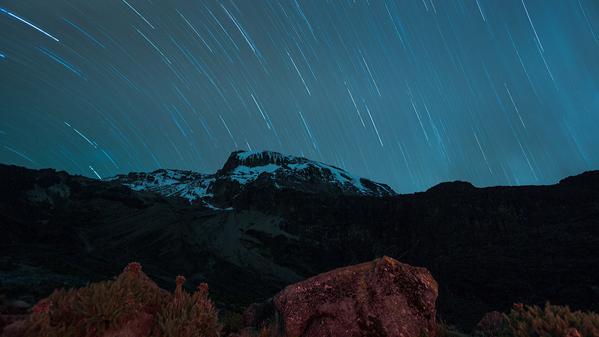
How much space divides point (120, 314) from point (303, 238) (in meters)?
109

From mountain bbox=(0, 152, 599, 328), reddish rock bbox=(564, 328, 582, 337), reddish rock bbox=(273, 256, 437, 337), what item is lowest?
reddish rock bbox=(564, 328, 582, 337)

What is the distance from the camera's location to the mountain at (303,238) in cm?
5672

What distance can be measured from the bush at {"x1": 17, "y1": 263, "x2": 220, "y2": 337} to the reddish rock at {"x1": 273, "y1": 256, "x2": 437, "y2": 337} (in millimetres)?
1820

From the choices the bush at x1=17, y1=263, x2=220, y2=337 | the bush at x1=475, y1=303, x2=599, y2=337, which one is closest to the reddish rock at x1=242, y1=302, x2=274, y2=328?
the bush at x1=17, y1=263, x2=220, y2=337

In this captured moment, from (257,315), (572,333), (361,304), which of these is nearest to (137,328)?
(361,304)

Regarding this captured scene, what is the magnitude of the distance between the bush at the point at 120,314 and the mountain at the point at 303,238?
36215mm

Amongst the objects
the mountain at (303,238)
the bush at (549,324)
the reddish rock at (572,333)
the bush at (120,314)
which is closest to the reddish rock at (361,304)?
the bush at (549,324)

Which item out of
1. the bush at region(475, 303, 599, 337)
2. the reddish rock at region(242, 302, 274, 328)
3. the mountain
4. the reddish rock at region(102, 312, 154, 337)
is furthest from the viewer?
the mountain

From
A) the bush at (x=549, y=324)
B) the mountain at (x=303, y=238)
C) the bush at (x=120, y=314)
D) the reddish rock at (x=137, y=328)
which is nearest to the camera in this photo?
the bush at (x=120, y=314)

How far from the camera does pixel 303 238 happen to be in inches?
4407

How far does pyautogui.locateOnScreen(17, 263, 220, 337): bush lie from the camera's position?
4.63 metres

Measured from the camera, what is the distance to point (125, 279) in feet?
19.8

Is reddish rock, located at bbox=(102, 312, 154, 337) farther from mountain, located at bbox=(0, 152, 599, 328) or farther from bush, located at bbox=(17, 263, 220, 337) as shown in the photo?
mountain, located at bbox=(0, 152, 599, 328)

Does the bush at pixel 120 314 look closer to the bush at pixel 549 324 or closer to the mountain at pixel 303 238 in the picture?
the bush at pixel 549 324
